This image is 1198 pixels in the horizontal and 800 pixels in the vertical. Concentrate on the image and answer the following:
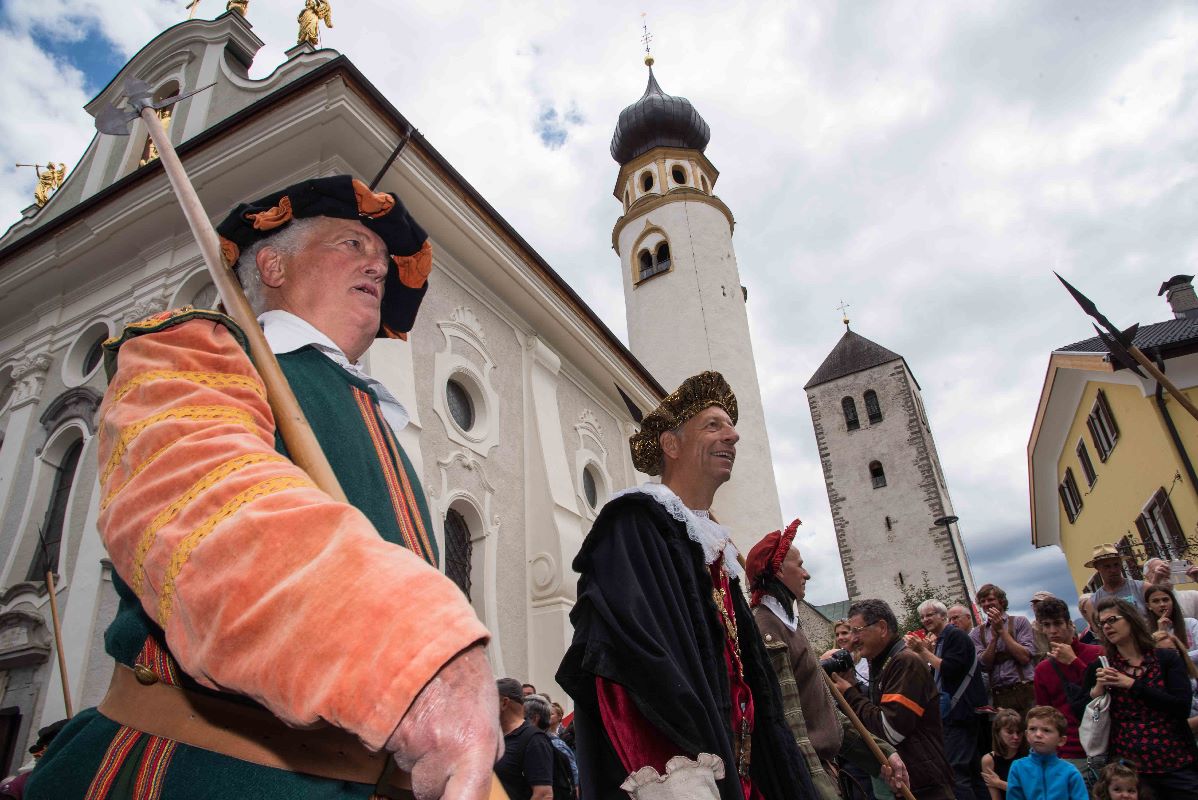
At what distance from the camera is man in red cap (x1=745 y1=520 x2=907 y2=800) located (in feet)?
10.4

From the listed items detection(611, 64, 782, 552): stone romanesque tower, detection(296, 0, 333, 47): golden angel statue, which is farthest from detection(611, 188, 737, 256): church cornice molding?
detection(296, 0, 333, 47): golden angel statue

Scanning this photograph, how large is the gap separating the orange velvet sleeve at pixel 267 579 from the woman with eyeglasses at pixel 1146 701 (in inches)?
197

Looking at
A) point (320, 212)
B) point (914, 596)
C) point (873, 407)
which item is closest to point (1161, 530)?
point (914, 596)

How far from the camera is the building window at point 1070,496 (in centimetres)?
2519

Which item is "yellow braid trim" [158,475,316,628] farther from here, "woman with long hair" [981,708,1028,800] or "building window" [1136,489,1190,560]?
"building window" [1136,489,1190,560]

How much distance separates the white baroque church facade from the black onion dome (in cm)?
1543

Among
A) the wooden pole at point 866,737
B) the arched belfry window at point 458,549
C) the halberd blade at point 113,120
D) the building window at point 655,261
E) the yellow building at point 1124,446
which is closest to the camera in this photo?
the halberd blade at point 113,120

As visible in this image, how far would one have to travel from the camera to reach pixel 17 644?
832 cm

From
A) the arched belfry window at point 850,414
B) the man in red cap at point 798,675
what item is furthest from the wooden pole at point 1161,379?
the arched belfry window at point 850,414

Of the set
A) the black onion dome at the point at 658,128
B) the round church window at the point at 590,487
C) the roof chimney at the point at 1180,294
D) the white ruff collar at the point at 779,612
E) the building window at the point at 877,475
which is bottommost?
the white ruff collar at the point at 779,612

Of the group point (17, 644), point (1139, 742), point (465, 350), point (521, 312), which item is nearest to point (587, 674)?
point (1139, 742)

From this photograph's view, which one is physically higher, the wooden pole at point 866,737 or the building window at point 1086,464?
the building window at point 1086,464

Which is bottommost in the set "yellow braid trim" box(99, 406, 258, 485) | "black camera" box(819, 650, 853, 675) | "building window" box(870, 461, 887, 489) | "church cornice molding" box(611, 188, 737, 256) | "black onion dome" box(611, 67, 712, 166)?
"yellow braid trim" box(99, 406, 258, 485)

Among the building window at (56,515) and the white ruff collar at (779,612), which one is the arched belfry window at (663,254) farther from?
the white ruff collar at (779,612)
